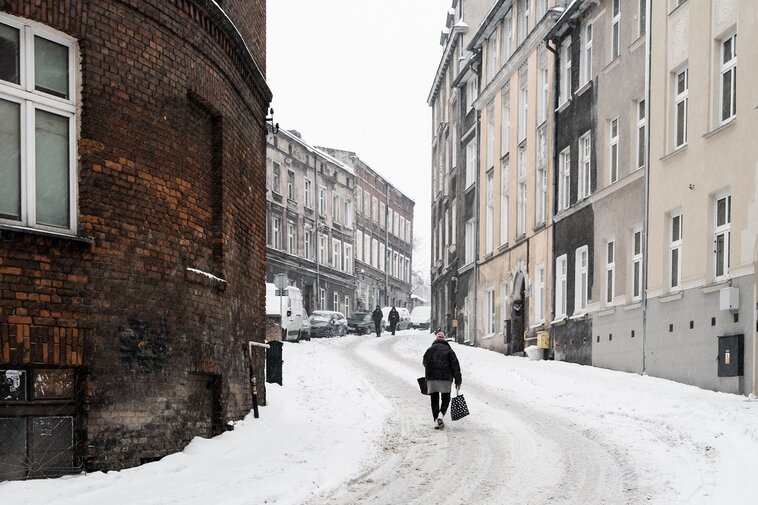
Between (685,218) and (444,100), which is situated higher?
(444,100)

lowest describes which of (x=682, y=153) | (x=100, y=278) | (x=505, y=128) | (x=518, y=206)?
(x=100, y=278)

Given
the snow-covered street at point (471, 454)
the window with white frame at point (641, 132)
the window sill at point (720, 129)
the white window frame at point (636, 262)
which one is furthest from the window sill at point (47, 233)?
the window with white frame at point (641, 132)

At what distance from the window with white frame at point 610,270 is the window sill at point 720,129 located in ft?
18.3

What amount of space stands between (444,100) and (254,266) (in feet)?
124

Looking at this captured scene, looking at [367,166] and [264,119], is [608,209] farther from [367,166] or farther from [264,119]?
[367,166]

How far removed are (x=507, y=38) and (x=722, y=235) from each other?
1920 centimetres

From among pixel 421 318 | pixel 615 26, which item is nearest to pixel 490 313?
pixel 615 26

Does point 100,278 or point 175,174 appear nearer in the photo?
point 100,278

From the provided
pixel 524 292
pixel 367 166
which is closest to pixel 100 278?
pixel 524 292

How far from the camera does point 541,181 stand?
30.1 metres

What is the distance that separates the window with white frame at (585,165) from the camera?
2588 cm

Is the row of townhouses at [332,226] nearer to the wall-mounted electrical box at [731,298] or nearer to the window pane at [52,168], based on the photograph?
the wall-mounted electrical box at [731,298]

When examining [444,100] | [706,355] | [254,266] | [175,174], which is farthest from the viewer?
[444,100]

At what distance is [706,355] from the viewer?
17.8 m
